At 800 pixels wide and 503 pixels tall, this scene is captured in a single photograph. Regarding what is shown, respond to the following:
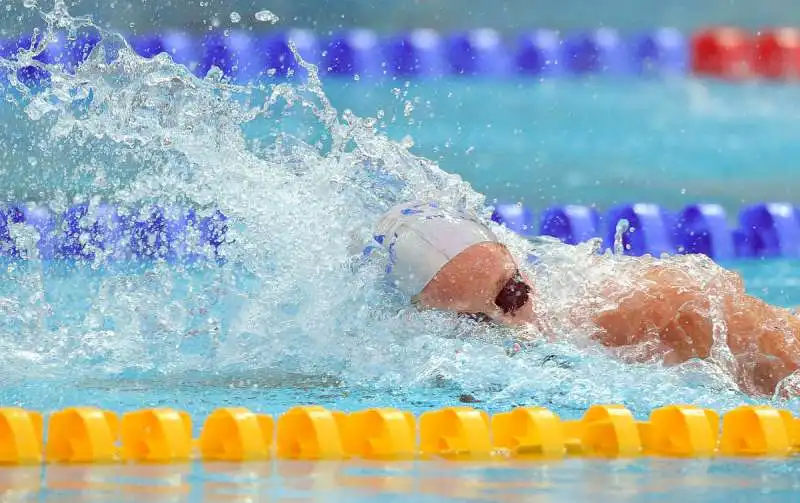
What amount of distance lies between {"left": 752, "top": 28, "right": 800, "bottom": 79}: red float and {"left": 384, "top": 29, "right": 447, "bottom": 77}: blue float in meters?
1.73

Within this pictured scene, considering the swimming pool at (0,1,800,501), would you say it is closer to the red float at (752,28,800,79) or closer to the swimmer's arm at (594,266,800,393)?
the swimmer's arm at (594,266,800,393)

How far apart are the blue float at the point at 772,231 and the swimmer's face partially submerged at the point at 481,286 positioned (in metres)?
2.50

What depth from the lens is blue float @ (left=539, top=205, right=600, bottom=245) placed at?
175 inches

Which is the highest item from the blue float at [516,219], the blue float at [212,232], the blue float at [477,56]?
the blue float at [477,56]

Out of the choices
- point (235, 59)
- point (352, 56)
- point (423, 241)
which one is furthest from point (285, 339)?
point (352, 56)

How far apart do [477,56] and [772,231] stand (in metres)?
2.00

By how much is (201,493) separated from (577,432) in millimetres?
630

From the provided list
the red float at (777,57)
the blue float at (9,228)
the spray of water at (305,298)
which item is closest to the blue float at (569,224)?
the spray of water at (305,298)

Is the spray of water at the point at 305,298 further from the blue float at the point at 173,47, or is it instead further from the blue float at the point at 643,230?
the blue float at the point at 173,47

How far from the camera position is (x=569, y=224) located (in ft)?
14.7

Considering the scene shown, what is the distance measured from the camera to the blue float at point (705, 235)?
177 inches

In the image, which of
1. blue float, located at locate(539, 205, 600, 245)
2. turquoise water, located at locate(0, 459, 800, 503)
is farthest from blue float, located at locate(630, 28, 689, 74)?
turquoise water, located at locate(0, 459, 800, 503)

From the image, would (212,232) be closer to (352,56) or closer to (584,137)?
(352,56)

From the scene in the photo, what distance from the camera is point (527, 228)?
4535mm
